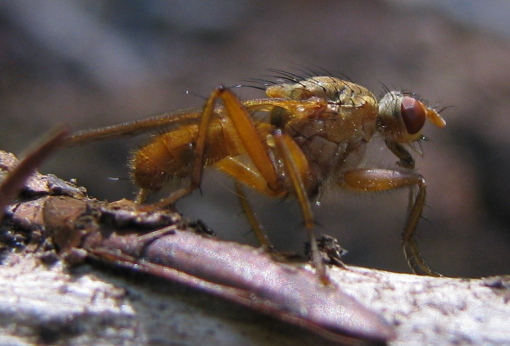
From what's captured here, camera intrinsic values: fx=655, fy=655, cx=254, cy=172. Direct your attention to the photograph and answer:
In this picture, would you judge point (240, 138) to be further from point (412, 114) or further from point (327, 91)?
point (412, 114)

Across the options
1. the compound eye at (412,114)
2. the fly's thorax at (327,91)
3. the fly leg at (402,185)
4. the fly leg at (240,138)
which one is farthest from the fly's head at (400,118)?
the fly leg at (240,138)

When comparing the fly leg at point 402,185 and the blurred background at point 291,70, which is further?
the blurred background at point 291,70

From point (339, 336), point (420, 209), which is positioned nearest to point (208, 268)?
point (339, 336)

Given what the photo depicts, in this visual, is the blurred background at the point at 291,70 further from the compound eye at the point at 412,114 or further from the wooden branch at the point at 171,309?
the wooden branch at the point at 171,309

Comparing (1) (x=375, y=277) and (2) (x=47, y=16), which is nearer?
(1) (x=375, y=277)

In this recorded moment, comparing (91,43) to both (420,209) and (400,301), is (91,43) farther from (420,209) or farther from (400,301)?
(400,301)

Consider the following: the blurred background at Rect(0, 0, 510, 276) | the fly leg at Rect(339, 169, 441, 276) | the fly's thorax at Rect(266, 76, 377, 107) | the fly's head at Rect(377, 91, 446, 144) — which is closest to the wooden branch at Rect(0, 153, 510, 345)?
the fly leg at Rect(339, 169, 441, 276)

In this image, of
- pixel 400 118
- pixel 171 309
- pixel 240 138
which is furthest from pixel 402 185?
pixel 171 309
